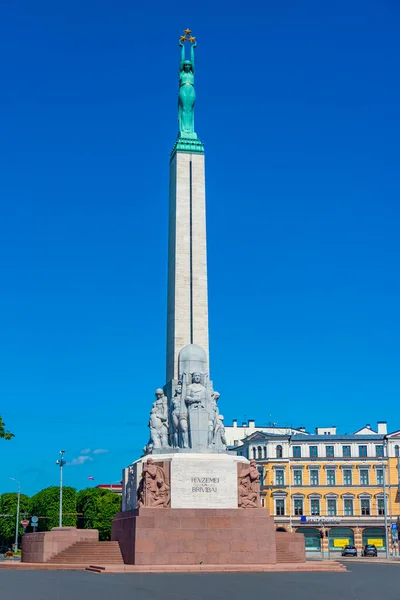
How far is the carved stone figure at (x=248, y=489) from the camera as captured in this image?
34656 millimetres

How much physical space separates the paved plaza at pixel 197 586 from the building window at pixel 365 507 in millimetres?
51332

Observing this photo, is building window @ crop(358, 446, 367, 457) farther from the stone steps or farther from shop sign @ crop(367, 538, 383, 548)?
the stone steps

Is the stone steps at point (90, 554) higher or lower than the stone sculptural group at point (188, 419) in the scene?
lower

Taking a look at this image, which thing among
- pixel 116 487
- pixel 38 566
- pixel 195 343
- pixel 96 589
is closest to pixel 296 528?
pixel 195 343

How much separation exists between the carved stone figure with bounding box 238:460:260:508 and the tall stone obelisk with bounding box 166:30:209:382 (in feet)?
21.6

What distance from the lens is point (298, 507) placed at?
79.0 metres

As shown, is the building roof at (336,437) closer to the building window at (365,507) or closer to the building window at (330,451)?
the building window at (330,451)

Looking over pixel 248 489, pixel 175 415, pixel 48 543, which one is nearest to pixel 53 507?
pixel 48 543

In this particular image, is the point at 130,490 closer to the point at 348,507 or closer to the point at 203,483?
the point at 203,483

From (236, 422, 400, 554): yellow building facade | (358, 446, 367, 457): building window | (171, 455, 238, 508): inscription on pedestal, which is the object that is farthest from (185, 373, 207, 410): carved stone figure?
(358, 446, 367, 457): building window

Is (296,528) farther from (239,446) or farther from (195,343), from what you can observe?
(195,343)

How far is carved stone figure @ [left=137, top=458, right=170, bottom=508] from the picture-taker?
3375 centimetres

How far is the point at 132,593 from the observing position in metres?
20.1

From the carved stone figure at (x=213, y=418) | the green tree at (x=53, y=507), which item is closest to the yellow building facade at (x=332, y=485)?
the green tree at (x=53, y=507)
